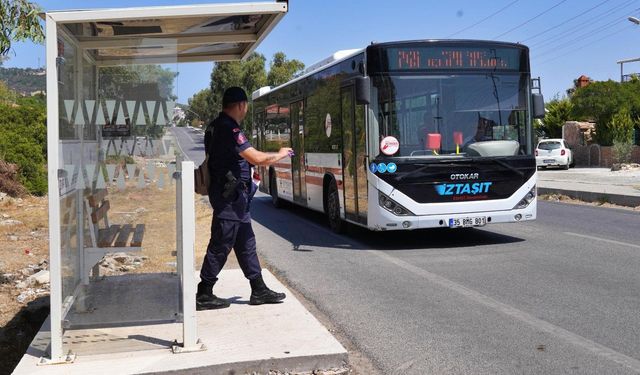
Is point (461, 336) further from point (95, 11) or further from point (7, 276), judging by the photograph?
point (7, 276)

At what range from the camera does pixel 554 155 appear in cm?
3709

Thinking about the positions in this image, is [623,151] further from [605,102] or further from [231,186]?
[231,186]

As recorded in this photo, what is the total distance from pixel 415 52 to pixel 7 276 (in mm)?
6361

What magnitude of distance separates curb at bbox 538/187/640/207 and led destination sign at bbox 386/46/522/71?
332 inches

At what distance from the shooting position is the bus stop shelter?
4.74 metres

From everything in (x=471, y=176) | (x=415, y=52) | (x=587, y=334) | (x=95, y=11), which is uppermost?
(x=415, y=52)

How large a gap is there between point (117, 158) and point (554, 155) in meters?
34.6

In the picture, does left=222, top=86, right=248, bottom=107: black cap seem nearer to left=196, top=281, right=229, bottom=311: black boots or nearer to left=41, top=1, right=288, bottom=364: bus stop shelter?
left=41, top=1, right=288, bottom=364: bus stop shelter

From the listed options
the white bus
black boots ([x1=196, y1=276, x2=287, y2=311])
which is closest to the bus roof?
the white bus

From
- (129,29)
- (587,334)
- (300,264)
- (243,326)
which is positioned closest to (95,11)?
(129,29)

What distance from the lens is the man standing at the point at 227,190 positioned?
20.0ft

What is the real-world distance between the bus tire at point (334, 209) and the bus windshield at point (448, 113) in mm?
2407

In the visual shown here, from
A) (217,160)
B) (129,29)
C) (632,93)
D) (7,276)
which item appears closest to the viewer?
(129,29)

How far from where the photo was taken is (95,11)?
4.68 meters
